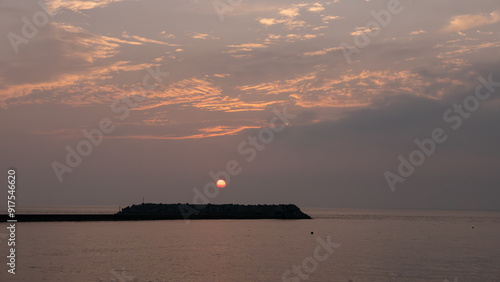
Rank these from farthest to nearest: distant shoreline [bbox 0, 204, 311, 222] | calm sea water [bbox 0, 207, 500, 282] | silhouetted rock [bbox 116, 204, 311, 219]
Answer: silhouetted rock [bbox 116, 204, 311, 219] → distant shoreline [bbox 0, 204, 311, 222] → calm sea water [bbox 0, 207, 500, 282]

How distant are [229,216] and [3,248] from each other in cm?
9639

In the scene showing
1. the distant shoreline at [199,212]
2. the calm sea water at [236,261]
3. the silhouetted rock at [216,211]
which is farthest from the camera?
the silhouetted rock at [216,211]

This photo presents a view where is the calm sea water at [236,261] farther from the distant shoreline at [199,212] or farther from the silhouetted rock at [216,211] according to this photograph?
the silhouetted rock at [216,211]

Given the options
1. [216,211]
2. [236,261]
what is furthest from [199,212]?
[236,261]

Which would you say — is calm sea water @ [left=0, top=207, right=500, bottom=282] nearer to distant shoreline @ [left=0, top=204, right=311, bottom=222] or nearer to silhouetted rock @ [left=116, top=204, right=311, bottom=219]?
distant shoreline @ [left=0, top=204, right=311, bottom=222]

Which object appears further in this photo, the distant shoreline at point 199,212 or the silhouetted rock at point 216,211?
the silhouetted rock at point 216,211

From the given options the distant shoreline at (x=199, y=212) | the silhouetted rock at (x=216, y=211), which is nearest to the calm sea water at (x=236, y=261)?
the distant shoreline at (x=199, y=212)

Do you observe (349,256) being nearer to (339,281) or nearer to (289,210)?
(339,281)

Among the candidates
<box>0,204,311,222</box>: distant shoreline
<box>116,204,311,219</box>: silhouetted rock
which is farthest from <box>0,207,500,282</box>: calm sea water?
<box>116,204,311,219</box>: silhouetted rock

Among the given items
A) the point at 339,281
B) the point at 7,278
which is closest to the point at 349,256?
the point at 339,281

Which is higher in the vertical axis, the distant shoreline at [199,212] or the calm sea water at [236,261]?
the distant shoreline at [199,212]

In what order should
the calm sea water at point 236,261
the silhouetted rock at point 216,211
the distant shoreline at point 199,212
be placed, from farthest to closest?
1. the silhouetted rock at point 216,211
2. the distant shoreline at point 199,212
3. the calm sea water at point 236,261

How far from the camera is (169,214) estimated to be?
143 metres

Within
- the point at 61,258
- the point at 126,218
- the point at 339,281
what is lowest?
the point at 339,281
